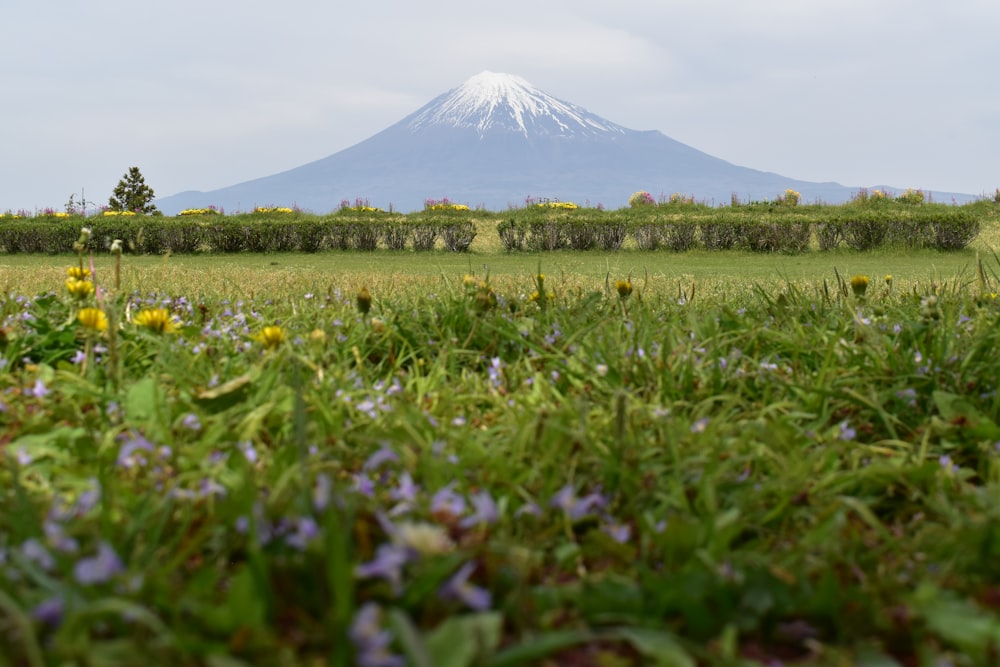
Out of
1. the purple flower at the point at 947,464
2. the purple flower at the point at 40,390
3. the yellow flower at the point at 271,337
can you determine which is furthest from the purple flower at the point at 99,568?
the purple flower at the point at 947,464

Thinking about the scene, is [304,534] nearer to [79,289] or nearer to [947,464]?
[947,464]

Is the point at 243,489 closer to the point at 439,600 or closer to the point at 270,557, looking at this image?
the point at 270,557

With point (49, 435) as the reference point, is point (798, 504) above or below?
below

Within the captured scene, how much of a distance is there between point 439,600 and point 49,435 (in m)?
1.21

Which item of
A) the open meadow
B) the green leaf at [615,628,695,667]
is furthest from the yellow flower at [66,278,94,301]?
the green leaf at [615,628,695,667]

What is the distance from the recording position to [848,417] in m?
2.27

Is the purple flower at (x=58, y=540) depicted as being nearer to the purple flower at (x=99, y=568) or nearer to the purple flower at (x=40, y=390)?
the purple flower at (x=99, y=568)

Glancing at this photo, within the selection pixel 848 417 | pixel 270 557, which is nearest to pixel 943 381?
pixel 848 417

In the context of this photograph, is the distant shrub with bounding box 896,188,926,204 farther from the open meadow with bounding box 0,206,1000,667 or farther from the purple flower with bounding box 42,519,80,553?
the purple flower with bounding box 42,519,80,553

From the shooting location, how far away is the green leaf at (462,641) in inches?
36.7

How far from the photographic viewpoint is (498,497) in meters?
1.56

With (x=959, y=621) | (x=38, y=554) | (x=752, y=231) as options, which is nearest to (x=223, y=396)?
(x=38, y=554)

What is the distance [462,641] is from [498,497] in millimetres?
616

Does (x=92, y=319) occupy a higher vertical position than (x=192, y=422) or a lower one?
higher
